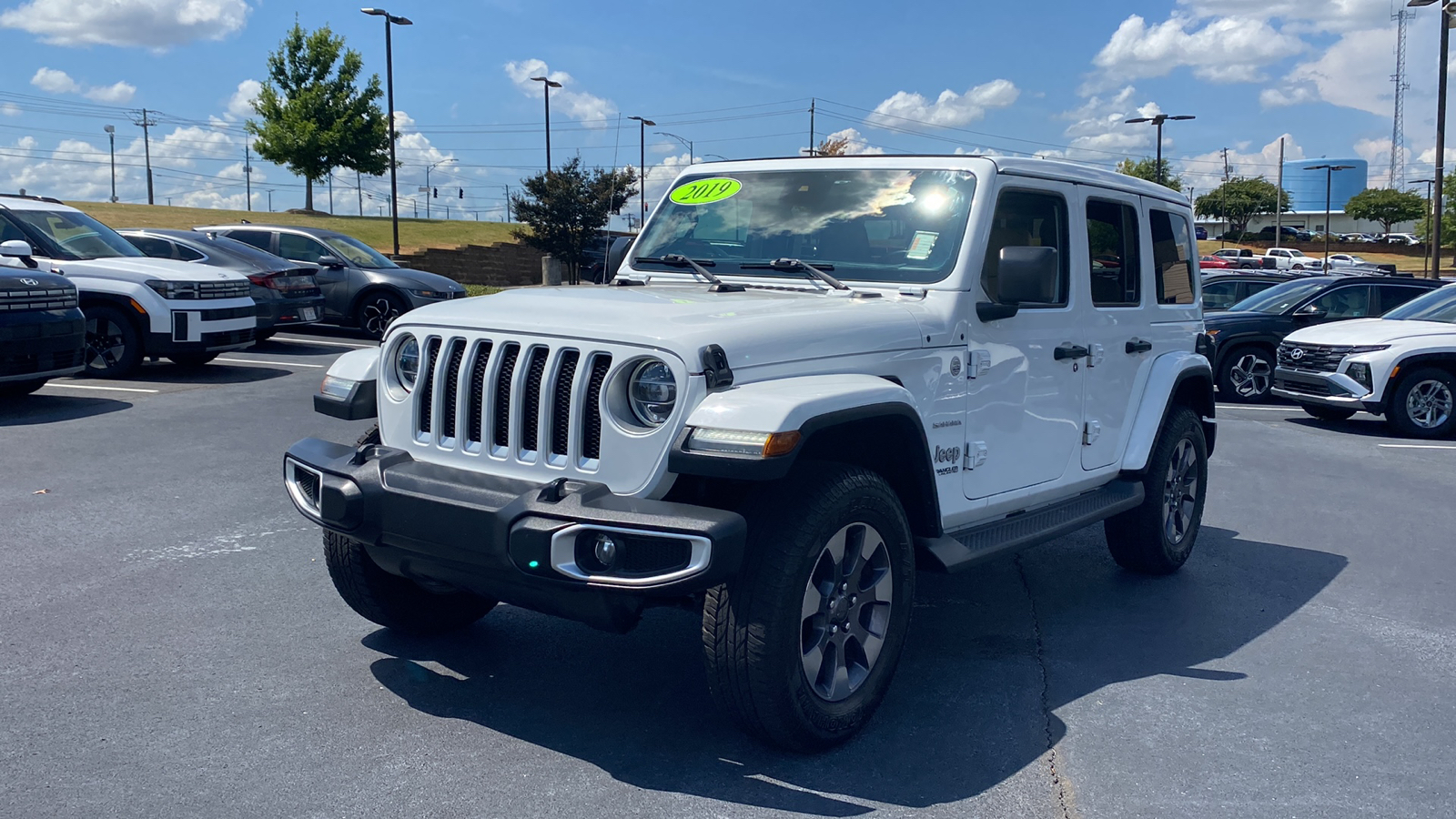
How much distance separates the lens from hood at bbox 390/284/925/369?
11.7 feet

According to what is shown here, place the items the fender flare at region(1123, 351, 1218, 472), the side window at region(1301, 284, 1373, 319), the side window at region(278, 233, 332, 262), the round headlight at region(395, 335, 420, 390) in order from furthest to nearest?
the side window at region(278, 233, 332, 262) < the side window at region(1301, 284, 1373, 319) < the fender flare at region(1123, 351, 1218, 472) < the round headlight at region(395, 335, 420, 390)

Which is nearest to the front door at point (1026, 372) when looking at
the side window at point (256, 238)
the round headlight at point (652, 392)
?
the round headlight at point (652, 392)

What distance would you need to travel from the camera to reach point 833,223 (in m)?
4.80

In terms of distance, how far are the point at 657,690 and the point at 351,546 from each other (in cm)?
122

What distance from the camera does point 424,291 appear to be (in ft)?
53.8

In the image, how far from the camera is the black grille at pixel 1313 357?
39.6ft

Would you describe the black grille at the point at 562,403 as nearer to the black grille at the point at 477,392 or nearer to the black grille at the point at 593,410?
the black grille at the point at 593,410

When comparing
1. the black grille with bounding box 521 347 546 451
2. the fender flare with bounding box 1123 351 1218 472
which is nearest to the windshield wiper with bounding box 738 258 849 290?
the black grille with bounding box 521 347 546 451

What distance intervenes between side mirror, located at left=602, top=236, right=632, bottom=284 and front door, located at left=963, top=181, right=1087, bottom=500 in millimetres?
1751

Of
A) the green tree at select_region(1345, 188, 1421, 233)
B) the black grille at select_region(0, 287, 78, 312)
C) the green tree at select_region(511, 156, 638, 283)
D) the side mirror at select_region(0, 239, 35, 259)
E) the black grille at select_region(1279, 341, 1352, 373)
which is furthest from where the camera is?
the green tree at select_region(1345, 188, 1421, 233)

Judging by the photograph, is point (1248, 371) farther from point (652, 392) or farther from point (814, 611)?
point (652, 392)

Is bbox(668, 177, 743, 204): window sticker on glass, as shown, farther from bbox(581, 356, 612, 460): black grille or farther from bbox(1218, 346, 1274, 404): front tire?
bbox(1218, 346, 1274, 404): front tire

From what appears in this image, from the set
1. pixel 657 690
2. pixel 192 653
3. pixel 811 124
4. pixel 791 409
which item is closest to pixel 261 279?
pixel 192 653

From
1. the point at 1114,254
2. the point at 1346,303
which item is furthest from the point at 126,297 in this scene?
the point at 1346,303
